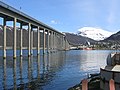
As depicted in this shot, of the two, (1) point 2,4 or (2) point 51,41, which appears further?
(2) point 51,41

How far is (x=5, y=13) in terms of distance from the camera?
88.2m

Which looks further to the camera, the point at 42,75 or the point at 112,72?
the point at 42,75

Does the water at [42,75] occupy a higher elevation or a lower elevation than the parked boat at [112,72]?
lower

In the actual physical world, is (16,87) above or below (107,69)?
below

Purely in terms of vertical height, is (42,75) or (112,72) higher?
(112,72)

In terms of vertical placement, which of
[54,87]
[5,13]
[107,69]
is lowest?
[54,87]

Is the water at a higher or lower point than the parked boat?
lower

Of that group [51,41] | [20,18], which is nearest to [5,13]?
[20,18]

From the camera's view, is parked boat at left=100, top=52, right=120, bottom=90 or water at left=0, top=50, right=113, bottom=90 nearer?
parked boat at left=100, top=52, right=120, bottom=90

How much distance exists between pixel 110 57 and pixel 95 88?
374 centimetres

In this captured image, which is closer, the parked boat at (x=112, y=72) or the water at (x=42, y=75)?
the parked boat at (x=112, y=72)

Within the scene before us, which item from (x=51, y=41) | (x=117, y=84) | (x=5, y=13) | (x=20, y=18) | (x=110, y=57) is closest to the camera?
(x=117, y=84)

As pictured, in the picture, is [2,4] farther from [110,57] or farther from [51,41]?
[51,41]

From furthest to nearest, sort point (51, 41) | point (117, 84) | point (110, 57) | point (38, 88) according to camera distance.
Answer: point (51, 41) < point (38, 88) < point (110, 57) < point (117, 84)
